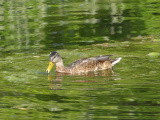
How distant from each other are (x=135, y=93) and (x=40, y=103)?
180cm

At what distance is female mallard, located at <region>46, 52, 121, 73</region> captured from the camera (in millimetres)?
10742

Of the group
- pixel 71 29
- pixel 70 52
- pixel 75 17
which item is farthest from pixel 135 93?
pixel 75 17

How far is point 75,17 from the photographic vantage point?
17766 mm

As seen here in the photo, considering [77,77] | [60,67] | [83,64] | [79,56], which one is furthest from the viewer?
[79,56]

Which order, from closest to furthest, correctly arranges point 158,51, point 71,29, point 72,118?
1. point 72,118
2. point 158,51
3. point 71,29

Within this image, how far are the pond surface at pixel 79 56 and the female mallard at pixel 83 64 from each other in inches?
9.1

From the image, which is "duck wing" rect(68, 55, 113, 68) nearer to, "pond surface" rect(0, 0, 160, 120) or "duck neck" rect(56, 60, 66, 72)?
"duck neck" rect(56, 60, 66, 72)

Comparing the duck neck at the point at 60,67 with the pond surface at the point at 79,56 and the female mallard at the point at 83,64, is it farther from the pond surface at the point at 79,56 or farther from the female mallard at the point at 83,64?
the pond surface at the point at 79,56

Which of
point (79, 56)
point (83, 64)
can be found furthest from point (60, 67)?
point (79, 56)

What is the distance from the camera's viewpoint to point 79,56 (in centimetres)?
1217

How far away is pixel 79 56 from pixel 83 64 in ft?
4.52

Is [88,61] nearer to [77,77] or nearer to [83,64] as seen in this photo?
[83,64]

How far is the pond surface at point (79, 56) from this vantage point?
7.64 meters

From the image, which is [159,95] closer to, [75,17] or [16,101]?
[16,101]
